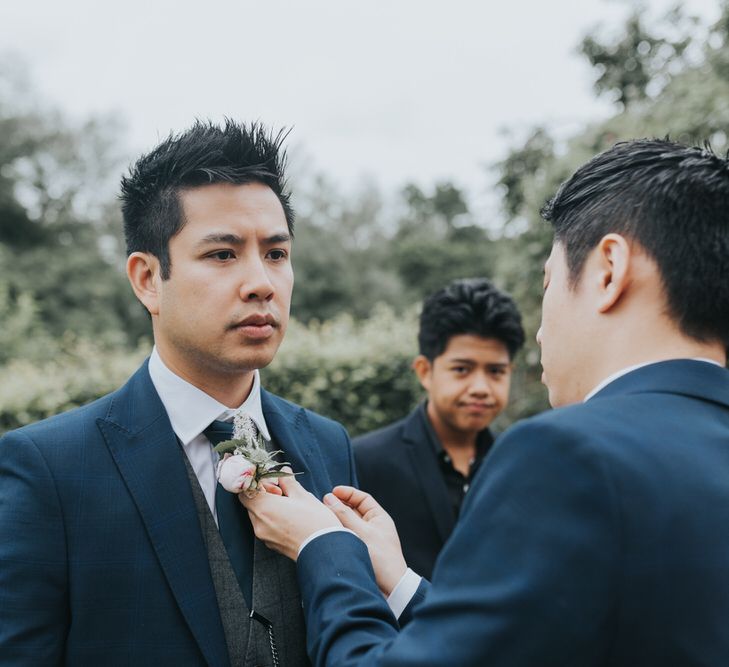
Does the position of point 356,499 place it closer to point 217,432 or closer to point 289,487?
point 289,487

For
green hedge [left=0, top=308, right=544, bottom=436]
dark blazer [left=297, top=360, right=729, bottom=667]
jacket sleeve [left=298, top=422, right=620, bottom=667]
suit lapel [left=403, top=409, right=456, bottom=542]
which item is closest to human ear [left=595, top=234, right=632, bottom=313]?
dark blazer [left=297, top=360, right=729, bottom=667]

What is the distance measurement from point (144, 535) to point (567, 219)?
1312 mm

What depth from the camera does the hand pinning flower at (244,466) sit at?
6.34ft

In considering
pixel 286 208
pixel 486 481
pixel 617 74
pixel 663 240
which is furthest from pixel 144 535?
pixel 617 74

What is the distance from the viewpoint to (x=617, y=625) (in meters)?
1.27

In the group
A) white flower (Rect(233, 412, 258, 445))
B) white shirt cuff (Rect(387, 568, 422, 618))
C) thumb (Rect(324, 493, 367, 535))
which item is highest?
white flower (Rect(233, 412, 258, 445))

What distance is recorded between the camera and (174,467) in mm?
2018

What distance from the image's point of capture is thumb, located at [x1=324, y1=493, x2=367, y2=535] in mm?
2066

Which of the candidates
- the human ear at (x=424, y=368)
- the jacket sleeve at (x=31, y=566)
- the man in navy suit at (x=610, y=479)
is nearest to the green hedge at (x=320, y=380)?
the human ear at (x=424, y=368)

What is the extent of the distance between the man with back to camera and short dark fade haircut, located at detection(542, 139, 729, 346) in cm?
268

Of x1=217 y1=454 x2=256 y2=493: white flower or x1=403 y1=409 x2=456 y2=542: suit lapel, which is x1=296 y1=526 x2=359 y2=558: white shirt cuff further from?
x1=403 y1=409 x2=456 y2=542: suit lapel

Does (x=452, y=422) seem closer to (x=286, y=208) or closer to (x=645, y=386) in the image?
(x=286, y=208)

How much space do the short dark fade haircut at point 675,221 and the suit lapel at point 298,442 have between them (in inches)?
42.9

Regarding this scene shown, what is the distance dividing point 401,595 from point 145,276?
3.92 ft
